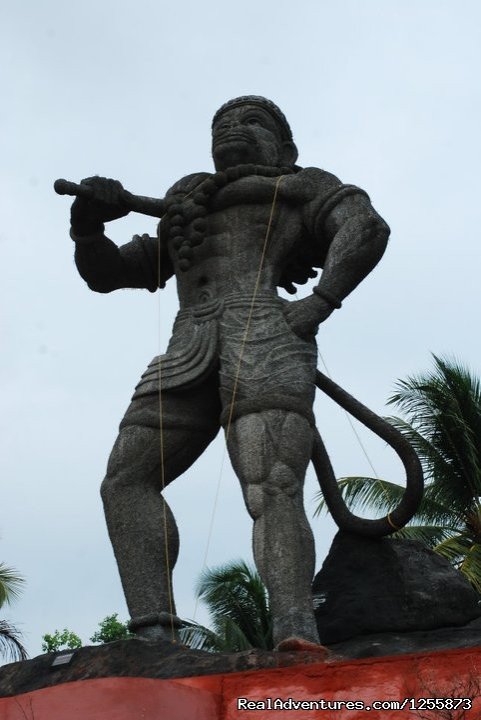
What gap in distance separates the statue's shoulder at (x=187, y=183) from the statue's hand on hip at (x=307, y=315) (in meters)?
1.00

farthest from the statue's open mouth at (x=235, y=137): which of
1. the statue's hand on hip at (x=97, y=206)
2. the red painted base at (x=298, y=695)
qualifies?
the red painted base at (x=298, y=695)

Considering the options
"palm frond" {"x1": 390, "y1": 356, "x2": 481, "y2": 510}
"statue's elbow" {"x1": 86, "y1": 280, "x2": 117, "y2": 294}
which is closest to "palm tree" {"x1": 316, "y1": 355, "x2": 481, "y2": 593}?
"palm frond" {"x1": 390, "y1": 356, "x2": 481, "y2": 510}

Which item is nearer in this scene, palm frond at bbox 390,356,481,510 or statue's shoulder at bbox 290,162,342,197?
statue's shoulder at bbox 290,162,342,197

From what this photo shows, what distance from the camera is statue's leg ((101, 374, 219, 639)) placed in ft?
20.0

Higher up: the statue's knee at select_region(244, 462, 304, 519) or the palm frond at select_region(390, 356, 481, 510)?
the palm frond at select_region(390, 356, 481, 510)

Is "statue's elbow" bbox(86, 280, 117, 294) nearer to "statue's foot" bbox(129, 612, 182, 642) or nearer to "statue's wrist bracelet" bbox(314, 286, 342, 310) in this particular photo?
"statue's wrist bracelet" bbox(314, 286, 342, 310)

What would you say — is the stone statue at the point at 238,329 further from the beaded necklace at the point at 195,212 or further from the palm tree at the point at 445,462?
the palm tree at the point at 445,462

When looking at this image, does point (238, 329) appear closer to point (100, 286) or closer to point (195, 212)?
point (195, 212)

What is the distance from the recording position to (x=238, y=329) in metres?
6.45

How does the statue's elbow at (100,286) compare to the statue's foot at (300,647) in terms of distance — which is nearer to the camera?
the statue's foot at (300,647)

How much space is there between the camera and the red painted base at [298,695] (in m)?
4.66

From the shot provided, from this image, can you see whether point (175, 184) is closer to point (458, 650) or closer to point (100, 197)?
point (100, 197)

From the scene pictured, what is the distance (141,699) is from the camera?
468cm

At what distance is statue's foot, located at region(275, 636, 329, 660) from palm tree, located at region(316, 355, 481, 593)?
30.1ft
